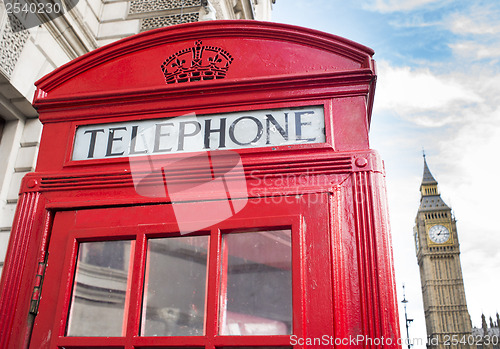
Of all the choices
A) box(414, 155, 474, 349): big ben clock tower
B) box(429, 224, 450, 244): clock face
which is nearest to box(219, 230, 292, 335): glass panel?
box(414, 155, 474, 349): big ben clock tower

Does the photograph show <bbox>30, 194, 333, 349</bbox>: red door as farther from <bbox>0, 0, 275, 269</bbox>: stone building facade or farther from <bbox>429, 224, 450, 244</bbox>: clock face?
<bbox>429, 224, 450, 244</bbox>: clock face

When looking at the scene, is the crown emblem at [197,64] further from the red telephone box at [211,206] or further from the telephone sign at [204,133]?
the telephone sign at [204,133]

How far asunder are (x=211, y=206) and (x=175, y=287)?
254 millimetres

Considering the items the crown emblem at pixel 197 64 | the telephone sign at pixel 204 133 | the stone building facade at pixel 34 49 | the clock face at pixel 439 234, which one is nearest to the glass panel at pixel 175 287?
the telephone sign at pixel 204 133

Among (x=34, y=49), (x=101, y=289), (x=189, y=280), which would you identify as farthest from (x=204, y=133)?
(x=34, y=49)

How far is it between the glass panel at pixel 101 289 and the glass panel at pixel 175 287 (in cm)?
7

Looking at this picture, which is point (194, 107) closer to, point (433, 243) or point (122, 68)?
point (122, 68)

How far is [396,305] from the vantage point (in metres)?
1.18

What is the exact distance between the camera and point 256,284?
124 cm

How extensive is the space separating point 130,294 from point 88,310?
17 cm

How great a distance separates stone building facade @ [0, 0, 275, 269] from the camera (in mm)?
3623

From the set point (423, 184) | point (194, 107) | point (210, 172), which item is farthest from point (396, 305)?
point (423, 184)

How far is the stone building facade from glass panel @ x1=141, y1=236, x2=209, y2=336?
273cm

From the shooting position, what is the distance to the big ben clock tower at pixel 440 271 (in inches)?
2468
